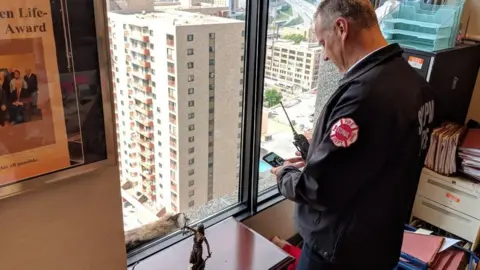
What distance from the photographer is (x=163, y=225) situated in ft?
5.37

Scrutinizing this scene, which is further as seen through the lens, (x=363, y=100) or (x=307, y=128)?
(x=307, y=128)

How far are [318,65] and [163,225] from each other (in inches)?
51.2

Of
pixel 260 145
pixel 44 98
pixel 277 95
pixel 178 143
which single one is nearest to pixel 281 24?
pixel 277 95

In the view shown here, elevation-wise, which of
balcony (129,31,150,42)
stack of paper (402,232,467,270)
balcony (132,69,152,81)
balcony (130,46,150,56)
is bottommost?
stack of paper (402,232,467,270)

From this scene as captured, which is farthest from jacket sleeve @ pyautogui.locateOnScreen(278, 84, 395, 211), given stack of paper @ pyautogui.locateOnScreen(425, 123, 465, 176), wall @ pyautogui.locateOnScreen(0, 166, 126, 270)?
stack of paper @ pyautogui.locateOnScreen(425, 123, 465, 176)

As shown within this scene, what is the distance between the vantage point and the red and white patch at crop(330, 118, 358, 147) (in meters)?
1.06

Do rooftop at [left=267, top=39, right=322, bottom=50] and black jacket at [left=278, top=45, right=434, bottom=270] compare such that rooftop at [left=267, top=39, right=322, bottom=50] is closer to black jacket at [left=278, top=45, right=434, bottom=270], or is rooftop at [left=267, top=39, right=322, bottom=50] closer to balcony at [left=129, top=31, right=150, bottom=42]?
balcony at [left=129, top=31, right=150, bottom=42]

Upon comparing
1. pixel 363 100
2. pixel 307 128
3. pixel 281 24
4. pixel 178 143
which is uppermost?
pixel 281 24

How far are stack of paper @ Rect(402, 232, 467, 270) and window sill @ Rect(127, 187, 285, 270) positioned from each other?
0.68 meters

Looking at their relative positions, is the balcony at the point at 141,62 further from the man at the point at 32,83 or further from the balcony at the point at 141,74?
the man at the point at 32,83

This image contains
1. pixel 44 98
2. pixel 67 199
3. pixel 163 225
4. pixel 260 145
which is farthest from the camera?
pixel 260 145

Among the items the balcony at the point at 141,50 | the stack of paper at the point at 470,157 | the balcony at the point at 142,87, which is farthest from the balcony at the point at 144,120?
the stack of paper at the point at 470,157

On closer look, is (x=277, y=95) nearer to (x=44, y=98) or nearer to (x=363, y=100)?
(x=363, y=100)

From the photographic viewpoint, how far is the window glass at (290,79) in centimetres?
190
